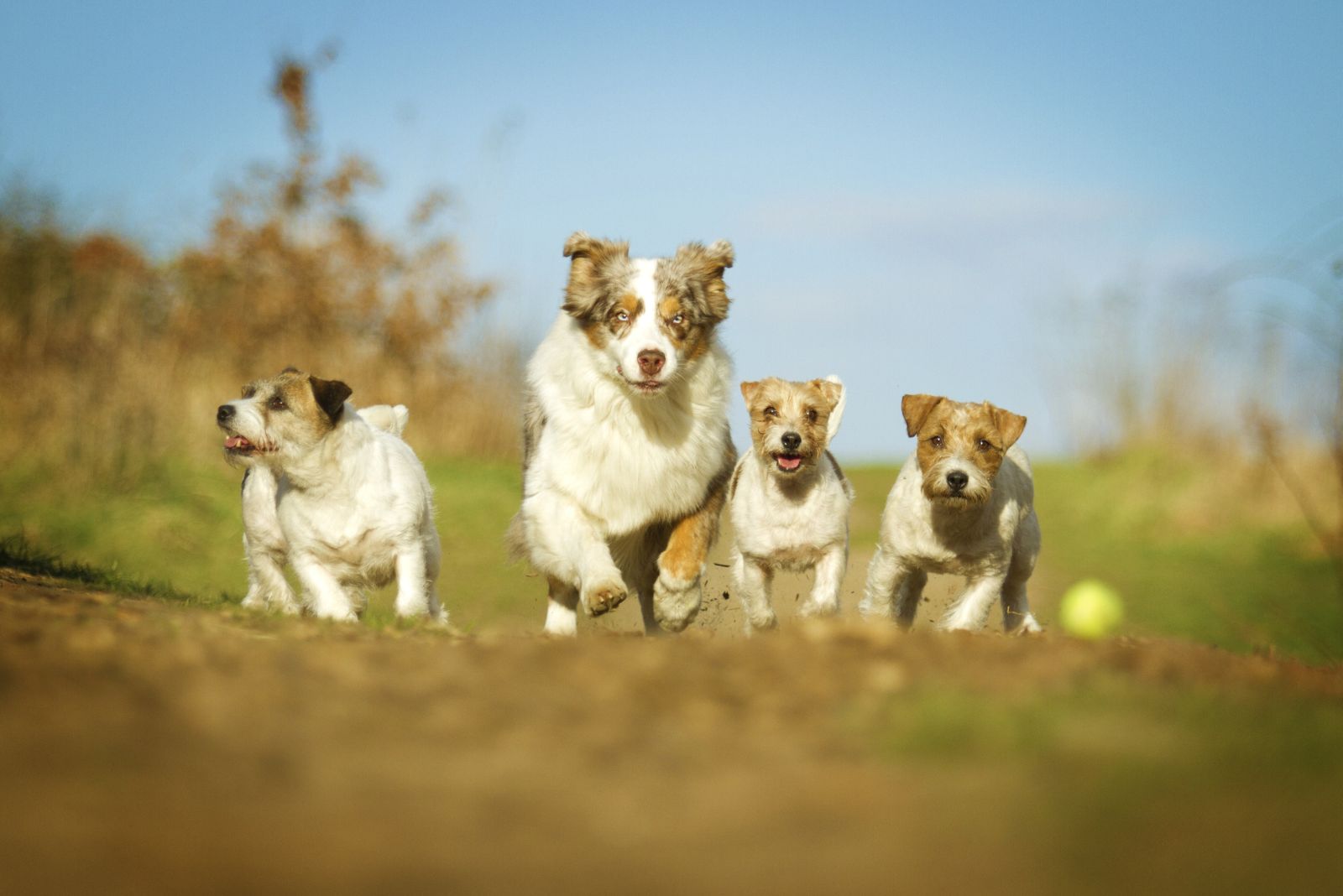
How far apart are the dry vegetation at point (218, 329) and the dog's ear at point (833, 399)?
452 inches

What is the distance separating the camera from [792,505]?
7.48 m

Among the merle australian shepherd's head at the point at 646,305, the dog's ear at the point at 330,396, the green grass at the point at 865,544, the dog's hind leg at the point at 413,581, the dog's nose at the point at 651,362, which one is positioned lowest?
the green grass at the point at 865,544

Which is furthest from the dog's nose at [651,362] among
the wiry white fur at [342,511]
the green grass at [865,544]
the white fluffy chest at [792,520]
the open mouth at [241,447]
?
the green grass at [865,544]

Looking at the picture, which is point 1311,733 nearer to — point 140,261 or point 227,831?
point 227,831

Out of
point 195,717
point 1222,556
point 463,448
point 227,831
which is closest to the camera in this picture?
point 227,831

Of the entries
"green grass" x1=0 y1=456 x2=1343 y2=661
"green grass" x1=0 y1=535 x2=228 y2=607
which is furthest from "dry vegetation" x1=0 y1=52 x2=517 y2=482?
"green grass" x1=0 y1=535 x2=228 y2=607

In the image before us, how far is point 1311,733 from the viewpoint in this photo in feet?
11.8

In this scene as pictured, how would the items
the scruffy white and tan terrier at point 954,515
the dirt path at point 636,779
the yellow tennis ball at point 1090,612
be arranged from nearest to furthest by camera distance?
the dirt path at point 636,779 → the scruffy white and tan terrier at point 954,515 → the yellow tennis ball at point 1090,612

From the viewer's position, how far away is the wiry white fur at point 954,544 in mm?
7250

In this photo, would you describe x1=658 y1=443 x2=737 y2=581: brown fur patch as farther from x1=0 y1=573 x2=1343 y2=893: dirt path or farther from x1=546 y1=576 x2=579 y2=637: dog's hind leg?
x1=0 y1=573 x2=1343 y2=893: dirt path

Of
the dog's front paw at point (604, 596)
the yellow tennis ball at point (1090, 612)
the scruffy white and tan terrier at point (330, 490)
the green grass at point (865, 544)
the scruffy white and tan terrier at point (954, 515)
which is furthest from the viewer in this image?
the green grass at point (865, 544)

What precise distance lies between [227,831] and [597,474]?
16.5 ft

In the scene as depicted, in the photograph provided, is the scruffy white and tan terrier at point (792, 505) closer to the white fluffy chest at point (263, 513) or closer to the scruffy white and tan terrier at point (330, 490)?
the scruffy white and tan terrier at point (330, 490)

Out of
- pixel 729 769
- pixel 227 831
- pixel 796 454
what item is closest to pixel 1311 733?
pixel 729 769
